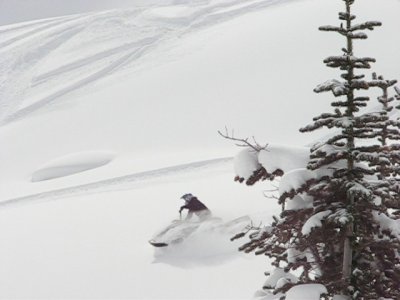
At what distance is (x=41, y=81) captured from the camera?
40.3m

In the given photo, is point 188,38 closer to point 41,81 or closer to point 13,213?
point 41,81

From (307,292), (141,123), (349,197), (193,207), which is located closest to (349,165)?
(349,197)

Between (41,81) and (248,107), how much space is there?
16.8m

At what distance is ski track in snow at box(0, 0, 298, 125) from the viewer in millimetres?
38812

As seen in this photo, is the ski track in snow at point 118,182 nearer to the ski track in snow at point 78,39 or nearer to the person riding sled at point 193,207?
the person riding sled at point 193,207

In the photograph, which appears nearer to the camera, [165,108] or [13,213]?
[13,213]

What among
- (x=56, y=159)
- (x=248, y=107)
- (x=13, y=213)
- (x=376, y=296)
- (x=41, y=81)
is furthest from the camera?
(x=41, y=81)

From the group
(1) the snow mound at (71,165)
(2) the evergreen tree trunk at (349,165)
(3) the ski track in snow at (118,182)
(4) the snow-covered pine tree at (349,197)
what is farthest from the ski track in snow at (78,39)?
(2) the evergreen tree trunk at (349,165)

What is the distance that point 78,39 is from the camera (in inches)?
1791

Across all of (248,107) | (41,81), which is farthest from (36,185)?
(41,81)

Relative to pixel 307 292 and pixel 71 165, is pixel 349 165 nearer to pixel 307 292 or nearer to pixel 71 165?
pixel 307 292

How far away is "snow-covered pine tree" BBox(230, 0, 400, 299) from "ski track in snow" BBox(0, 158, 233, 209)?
55.3 ft

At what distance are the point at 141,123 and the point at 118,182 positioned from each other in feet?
31.7

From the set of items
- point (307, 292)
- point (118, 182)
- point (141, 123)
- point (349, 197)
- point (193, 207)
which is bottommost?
point (118, 182)
